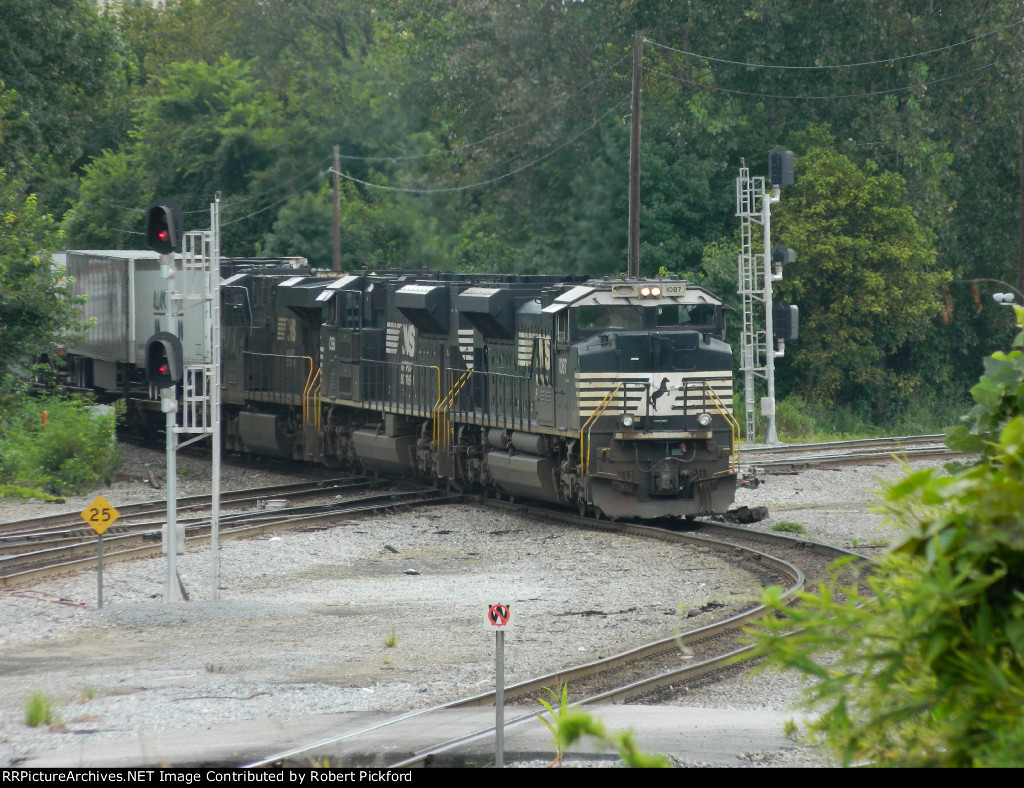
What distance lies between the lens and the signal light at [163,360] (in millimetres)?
13461

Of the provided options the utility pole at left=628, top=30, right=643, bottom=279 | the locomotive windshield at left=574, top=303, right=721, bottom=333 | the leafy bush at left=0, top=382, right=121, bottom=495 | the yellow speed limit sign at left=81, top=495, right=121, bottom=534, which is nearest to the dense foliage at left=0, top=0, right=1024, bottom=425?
the leafy bush at left=0, top=382, right=121, bottom=495

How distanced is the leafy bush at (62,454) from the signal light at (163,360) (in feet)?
34.1

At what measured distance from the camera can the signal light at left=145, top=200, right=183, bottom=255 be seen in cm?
1333

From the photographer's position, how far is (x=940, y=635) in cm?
301

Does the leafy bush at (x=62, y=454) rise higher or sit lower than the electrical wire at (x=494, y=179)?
lower

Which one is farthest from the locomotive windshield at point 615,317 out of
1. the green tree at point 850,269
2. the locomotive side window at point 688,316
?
the green tree at point 850,269

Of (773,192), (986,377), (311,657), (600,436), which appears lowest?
(311,657)

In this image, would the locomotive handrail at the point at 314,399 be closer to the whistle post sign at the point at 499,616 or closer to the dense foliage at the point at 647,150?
the dense foliage at the point at 647,150

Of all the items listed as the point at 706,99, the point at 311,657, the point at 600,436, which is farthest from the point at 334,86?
the point at 311,657

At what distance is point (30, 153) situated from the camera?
3444cm

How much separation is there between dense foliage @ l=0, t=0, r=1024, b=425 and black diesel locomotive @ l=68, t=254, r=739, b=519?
760cm

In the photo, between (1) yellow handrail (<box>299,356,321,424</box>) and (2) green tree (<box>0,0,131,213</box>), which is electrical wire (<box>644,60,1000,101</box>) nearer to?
(2) green tree (<box>0,0,131,213</box>)

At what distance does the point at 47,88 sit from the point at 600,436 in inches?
907
